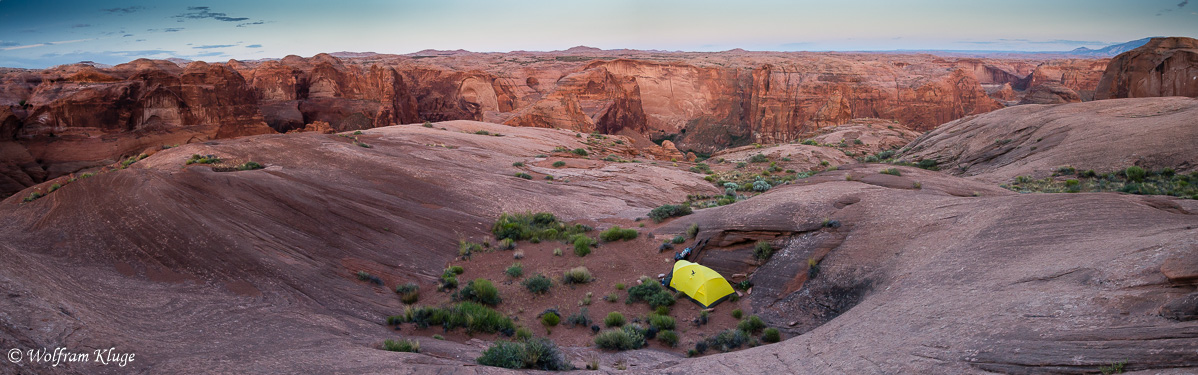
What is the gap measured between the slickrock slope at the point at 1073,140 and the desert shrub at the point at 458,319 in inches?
957

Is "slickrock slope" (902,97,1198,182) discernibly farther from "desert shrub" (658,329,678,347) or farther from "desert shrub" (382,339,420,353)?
"desert shrub" (382,339,420,353)

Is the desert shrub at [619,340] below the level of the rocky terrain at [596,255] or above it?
below

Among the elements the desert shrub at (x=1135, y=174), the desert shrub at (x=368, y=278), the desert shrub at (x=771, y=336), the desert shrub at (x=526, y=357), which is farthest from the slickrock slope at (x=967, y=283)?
the desert shrub at (x=1135, y=174)

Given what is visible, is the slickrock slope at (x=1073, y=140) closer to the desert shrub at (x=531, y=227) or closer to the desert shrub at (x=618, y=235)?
the desert shrub at (x=618, y=235)

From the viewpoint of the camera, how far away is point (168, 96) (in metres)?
37.4

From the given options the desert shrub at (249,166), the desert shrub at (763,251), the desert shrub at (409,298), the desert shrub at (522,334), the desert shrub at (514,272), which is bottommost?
the desert shrub at (522,334)

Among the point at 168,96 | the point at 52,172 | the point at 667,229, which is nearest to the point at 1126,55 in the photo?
the point at 667,229

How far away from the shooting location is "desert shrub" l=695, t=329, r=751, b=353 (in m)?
10.0

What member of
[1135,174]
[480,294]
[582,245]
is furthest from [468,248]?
[1135,174]

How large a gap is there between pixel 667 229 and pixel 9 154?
130 feet

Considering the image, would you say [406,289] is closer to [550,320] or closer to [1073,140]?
[550,320]

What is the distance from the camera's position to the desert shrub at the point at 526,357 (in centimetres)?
777

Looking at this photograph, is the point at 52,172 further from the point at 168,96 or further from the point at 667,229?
the point at 667,229

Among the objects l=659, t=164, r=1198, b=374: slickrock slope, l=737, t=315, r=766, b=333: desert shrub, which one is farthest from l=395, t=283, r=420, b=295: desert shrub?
l=737, t=315, r=766, b=333: desert shrub
